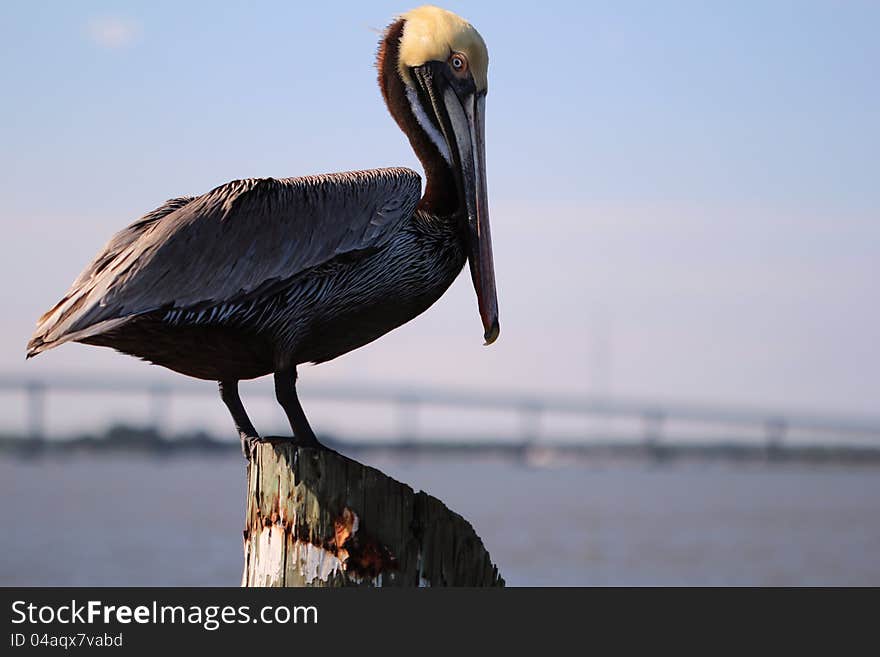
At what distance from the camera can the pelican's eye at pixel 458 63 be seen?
16.1 ft

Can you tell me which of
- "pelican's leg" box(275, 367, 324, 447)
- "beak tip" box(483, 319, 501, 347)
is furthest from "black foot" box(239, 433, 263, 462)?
"beak tip" box(483, 319, 501, 347)

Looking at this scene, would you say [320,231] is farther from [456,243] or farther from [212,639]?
[212,639]

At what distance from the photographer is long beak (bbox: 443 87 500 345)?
4.86 metres

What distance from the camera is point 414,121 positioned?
16.4 feet

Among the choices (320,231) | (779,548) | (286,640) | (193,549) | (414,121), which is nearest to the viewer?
(286,640)

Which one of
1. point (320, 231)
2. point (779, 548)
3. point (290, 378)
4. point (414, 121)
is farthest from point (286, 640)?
point (779, 548)

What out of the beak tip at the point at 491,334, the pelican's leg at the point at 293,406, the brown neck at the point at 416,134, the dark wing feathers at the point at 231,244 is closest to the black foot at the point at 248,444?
the pelican's leg at the point at 293,406

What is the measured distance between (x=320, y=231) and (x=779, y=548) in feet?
98.4

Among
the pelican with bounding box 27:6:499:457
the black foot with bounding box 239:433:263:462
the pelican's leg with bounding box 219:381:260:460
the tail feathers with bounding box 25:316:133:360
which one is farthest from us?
the pelican's leg with bounding box 219:381:260:460

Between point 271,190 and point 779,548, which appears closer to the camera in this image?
point 271,190

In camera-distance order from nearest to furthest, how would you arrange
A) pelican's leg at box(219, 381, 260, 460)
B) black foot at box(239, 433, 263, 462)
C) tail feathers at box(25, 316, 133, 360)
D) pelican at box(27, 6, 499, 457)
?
tail feathers at box(25, 316, 133, 360) < pelican at box(27, 6, 499, 457) < black foot at box(239, 433, 263, 462) < pelican's leg at box(219, 381, 260, 460)

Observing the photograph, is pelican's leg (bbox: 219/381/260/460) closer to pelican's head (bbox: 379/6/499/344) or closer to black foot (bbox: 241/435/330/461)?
black foot (bbox: 241/435/330/461)

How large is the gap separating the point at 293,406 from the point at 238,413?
0.38 meters

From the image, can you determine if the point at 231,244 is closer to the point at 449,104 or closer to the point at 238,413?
the point at 238,413
